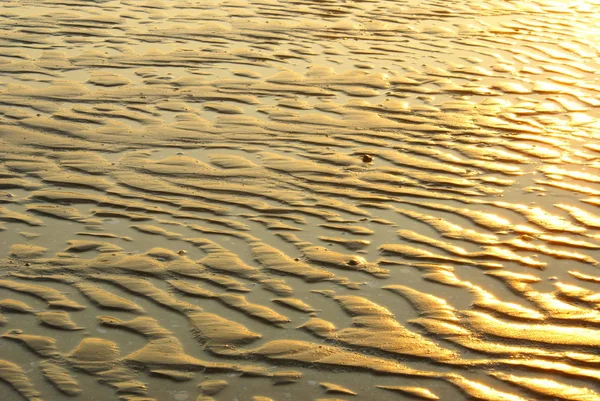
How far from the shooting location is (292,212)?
5914 millimetres

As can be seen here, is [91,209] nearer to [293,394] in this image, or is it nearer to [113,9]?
[293,394]

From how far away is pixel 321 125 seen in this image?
738 cm

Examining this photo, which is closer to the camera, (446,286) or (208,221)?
(446,286)

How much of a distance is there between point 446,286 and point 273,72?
13.1 ft

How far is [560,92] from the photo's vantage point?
839cm

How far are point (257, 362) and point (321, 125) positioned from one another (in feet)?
11.0

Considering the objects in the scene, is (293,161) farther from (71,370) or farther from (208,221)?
(71,370)

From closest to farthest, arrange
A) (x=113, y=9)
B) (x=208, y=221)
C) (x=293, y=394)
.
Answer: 1. (x=293, y=394)
2. (x=208, y=221)
3. (x=113, y=9)

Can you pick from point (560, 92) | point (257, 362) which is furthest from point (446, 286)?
point (560, 92)

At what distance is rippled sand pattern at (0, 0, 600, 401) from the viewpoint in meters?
4.31

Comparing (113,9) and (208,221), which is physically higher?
(113,9)

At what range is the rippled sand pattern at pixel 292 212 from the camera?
4312mm

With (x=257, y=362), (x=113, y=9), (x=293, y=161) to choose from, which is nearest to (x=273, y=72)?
(x=293, y=161)

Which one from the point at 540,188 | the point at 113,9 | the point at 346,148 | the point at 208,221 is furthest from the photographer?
the point at 113,9
